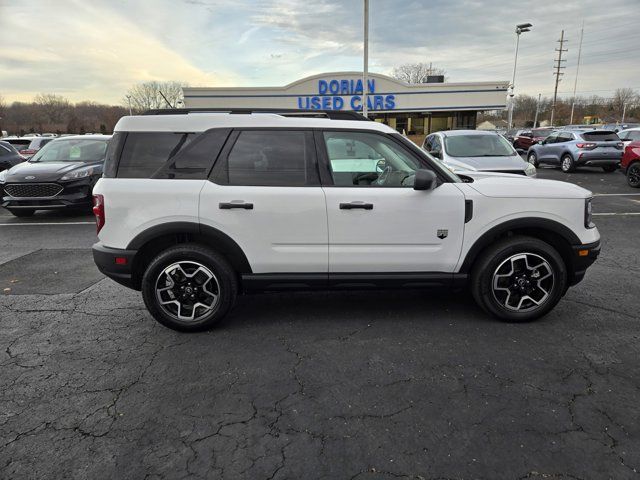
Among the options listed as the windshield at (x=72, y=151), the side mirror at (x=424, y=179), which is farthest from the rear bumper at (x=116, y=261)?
the windshield at (x=72, y=151)

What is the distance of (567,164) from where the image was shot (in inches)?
674

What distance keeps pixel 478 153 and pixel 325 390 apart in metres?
8.37

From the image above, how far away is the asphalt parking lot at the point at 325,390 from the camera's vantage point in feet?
7.62

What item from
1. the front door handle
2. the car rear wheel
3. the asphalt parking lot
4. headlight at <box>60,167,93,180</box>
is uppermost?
the front door handle

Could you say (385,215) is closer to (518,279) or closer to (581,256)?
(518,279)

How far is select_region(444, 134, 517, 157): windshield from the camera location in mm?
9844

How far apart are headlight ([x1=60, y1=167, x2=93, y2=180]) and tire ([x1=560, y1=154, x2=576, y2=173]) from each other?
16.7m

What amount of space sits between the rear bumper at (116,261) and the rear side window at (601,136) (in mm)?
18266

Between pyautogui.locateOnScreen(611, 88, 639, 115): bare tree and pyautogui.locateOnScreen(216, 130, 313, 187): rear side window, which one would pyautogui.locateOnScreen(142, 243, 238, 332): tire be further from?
pyautogui.locateOnScreen(611, 88, 639, 115): bare tree

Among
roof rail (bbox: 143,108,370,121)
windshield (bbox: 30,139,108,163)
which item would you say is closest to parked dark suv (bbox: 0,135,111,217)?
windshield (bbox: 30,139,108,163)

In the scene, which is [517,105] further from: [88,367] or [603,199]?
[88,367]

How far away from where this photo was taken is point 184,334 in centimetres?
387

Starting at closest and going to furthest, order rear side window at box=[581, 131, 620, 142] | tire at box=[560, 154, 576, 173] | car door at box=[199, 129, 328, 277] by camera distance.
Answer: car door at box=[199, 129, 328, 277], rear side window at box=[581, 131, 620, 142], tire at box=[560, 154, 576, 173]

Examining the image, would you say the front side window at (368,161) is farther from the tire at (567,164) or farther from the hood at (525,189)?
the tire at (567,164)
